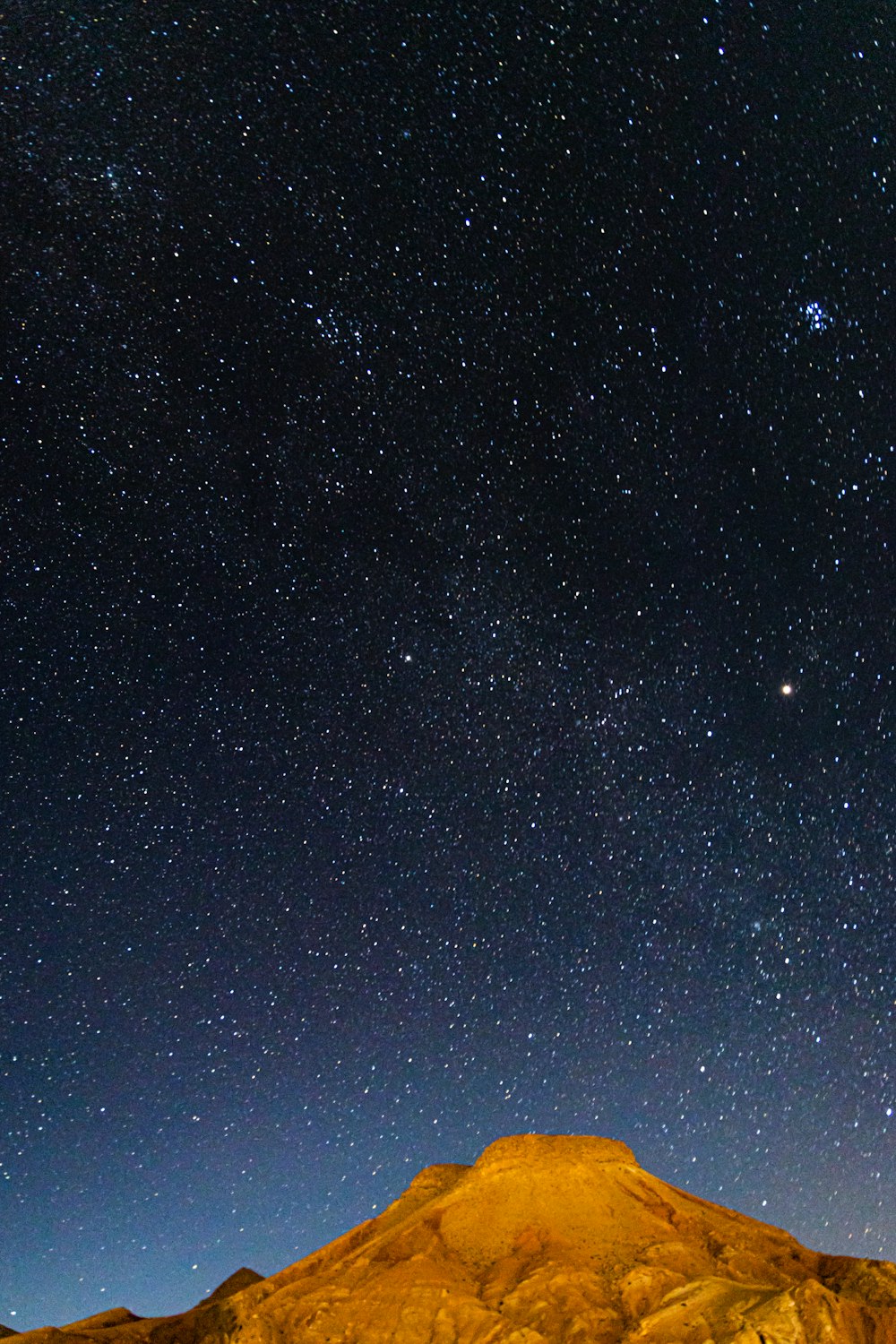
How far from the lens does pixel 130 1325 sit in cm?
1836

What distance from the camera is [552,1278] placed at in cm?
1555

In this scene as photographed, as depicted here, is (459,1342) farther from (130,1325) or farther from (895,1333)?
(130,1325)

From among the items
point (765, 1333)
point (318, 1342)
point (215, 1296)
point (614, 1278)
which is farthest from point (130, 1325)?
point (765, 1333)

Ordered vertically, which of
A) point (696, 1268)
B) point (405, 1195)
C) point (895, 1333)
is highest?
point (405, 1195)

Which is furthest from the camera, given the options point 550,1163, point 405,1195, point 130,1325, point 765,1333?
point 405,1195

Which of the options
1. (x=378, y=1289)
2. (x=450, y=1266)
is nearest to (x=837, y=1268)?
(x=450, y=1266)

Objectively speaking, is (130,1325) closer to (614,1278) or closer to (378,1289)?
(378,1289)

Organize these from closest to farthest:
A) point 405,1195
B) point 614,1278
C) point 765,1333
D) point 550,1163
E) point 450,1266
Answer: point 765,1333 → point 614,1278 → point 450,1266 → point 550,1163 → point 405,1195

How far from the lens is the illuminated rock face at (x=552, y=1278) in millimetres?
13750

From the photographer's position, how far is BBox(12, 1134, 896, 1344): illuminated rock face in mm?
13750

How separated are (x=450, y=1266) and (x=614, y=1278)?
3360 millimetres

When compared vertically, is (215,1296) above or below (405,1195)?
below

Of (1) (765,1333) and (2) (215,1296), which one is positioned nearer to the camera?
(1) (765,1333)

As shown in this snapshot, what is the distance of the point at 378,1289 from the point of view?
1597 cm
